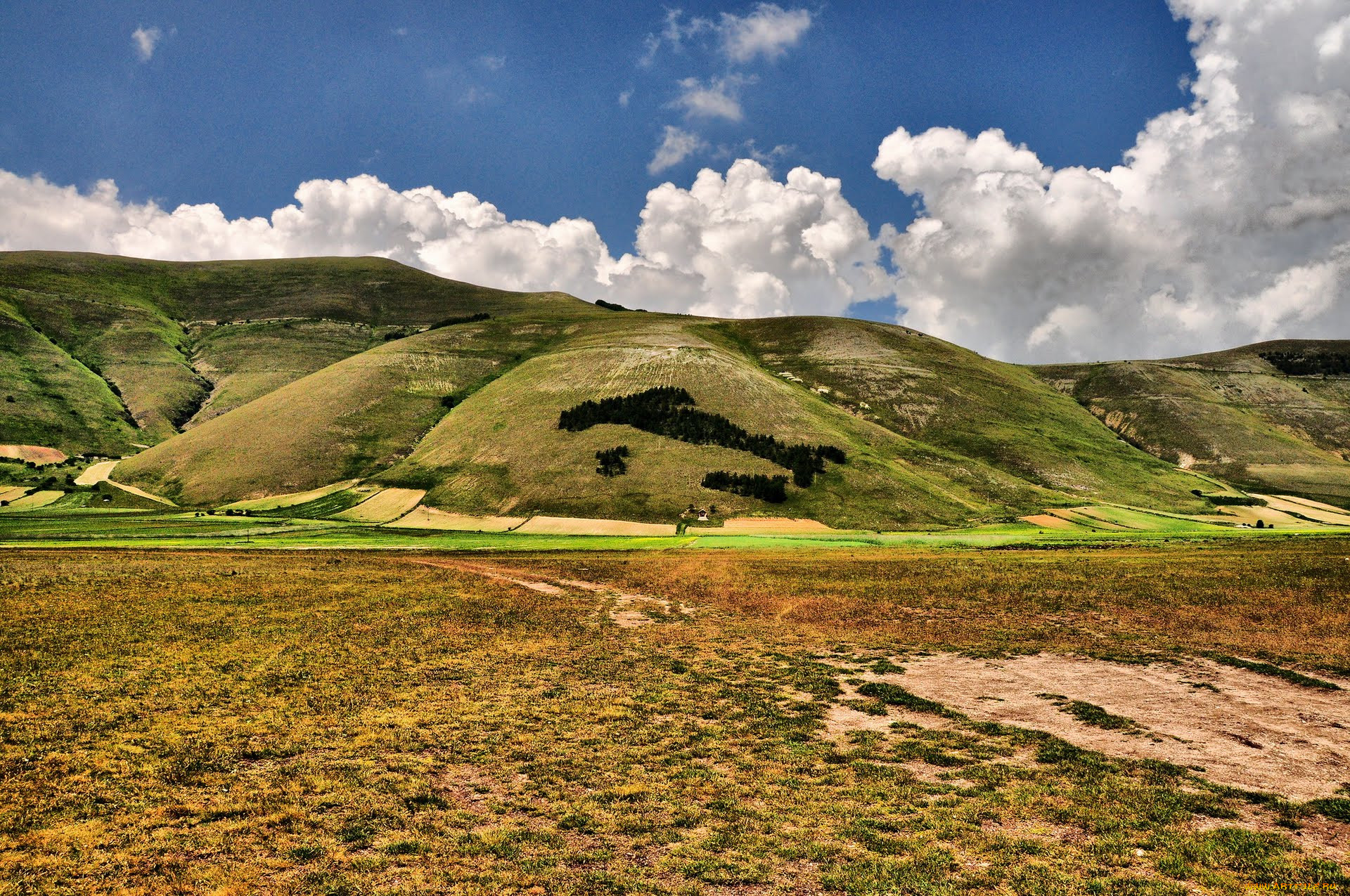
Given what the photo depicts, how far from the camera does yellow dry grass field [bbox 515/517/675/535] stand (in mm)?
98438

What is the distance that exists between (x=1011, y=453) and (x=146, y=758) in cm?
17063

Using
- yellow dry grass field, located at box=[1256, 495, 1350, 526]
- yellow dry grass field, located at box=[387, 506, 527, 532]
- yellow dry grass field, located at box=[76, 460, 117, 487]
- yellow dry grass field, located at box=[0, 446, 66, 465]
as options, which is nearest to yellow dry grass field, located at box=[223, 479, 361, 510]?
yellow dry grass field, located at box=[387, 506, 527, 532]

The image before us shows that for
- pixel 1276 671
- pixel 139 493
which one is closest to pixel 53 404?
pixel 139 493

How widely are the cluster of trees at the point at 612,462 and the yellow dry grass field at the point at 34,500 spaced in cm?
10075

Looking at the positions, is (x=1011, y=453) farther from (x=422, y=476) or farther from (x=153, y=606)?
(x=153, y=606)

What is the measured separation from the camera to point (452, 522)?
108750 millimetres

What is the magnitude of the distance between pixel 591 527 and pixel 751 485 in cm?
3103

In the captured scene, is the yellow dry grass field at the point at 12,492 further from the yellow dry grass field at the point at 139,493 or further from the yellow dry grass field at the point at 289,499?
the yellow dry grass field at the point at 289,499

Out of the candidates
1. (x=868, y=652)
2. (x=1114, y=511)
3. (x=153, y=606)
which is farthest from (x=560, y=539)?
(x=1114, y=511)

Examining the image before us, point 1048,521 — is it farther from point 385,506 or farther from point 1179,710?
point 385,506

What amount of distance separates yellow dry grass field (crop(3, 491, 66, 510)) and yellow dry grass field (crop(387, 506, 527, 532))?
67835 millimetres

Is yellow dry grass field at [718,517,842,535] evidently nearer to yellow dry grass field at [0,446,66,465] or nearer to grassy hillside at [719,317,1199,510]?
grassy hillside at [719,317,1199,510]

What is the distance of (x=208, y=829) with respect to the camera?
39.2 ft

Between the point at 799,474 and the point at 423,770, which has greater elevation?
the point at 799,474
